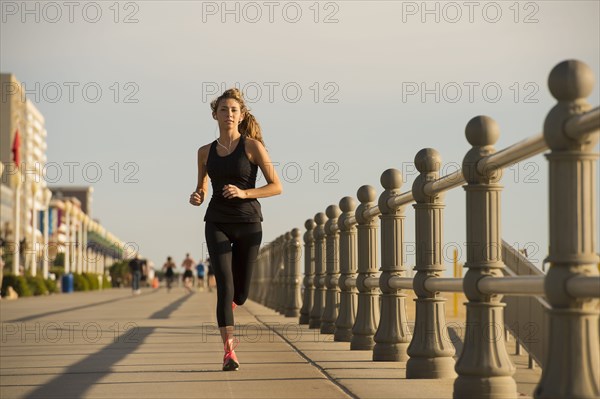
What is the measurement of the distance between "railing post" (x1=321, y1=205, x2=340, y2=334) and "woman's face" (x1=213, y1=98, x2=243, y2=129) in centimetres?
517

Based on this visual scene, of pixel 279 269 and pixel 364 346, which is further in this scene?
pixel 279 269

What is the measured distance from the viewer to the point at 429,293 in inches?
300

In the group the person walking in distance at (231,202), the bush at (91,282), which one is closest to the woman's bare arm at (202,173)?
the person walking in distance at (231,202)

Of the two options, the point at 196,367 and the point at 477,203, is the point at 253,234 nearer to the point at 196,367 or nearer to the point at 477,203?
the point at 196,367

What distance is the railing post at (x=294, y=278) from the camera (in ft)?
67.2

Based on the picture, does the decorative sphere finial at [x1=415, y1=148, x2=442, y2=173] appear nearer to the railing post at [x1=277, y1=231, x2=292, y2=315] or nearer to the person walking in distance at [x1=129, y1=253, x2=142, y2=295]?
the railing post at [x1=277, y1=231, x2=292, y2=315]

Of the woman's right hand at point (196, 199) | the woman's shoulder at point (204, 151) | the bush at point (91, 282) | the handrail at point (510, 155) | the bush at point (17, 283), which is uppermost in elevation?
the woman's shoulder at point (204, 151)

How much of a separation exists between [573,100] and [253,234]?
13.2 feet

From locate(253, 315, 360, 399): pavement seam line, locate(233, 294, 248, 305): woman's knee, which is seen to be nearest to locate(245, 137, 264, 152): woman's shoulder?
locate(233, 294, 248, 305): woman's knee

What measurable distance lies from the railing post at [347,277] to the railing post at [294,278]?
827 centimetres

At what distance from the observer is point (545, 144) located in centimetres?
470

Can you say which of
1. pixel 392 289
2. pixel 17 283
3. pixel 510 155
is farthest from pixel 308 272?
pixel 17 283

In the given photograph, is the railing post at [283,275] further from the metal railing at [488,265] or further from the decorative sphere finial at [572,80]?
the decorative sphere finial at [572,80]

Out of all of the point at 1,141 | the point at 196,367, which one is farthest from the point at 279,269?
the point at 1,141
